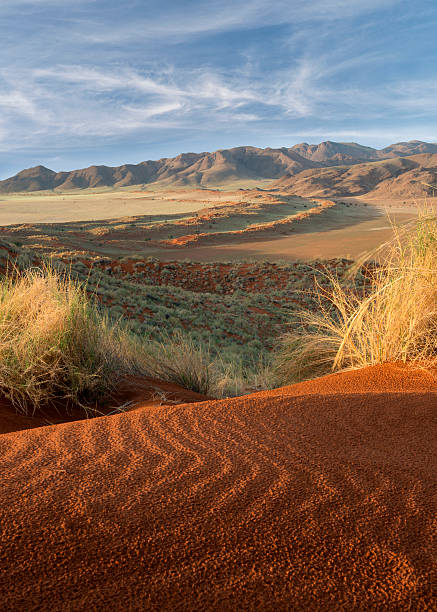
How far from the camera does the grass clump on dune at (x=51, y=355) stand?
11.9 feet

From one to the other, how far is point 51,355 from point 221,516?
2801 mm

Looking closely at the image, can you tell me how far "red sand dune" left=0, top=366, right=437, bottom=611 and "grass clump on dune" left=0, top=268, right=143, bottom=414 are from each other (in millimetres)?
1401

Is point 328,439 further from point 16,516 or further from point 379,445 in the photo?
point 16,516

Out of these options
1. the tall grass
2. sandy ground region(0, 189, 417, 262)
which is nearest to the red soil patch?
the tall grass

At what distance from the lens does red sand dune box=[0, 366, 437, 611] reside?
119 cm

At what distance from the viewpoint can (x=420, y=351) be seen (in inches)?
145

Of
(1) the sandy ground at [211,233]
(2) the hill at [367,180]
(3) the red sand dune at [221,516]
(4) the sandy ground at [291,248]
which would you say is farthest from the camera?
(2) the hill at [367,180]

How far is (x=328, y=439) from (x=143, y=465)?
34.7 inches

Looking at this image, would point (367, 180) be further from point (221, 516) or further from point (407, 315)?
point (221, 516)

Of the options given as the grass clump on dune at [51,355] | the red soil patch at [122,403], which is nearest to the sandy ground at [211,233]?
the red soil patch at [122,403]

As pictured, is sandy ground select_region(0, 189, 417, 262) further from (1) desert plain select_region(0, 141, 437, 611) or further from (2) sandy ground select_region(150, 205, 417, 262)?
(1) desert plain select_region(0, 141, 437, 611)

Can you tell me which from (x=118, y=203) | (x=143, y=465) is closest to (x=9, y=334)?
(x=143, y=465)

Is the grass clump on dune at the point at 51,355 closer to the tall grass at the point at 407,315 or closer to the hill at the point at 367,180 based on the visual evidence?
the tall grass at the point at 407,315

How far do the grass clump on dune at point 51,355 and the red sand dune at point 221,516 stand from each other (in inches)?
55.2
